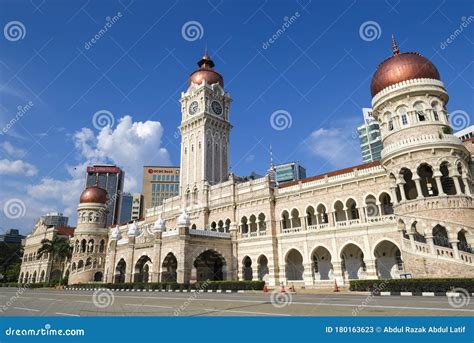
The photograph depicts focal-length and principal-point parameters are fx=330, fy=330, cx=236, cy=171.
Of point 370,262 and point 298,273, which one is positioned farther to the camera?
point 298,273

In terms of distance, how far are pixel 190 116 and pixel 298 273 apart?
2519cm

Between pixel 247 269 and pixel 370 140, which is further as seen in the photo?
pixel 370 140

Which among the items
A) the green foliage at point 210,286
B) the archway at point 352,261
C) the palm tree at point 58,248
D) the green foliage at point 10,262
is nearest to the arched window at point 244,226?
the green foliage at point 210,286

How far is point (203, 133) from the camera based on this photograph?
43188 mm

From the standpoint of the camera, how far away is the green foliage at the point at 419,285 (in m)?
17.4

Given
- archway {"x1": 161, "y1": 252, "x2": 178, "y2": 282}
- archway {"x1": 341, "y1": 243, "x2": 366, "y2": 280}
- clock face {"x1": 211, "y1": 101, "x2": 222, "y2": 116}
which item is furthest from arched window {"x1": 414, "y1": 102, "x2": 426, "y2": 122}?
clock face {"x1": 211, "y1": 101, "x2": 222, "y2": 116}

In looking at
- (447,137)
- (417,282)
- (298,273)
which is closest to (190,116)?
(298,273)

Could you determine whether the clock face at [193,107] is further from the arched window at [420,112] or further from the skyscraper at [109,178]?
the skyscraper at [109,178]

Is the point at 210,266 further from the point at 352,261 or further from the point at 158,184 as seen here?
the point at 158,184

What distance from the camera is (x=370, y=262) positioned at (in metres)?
26.3

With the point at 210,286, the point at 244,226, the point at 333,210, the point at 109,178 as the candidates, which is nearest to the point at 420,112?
the point at 333,210

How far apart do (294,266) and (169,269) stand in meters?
13.2

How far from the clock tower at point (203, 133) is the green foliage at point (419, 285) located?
2439 centimetres

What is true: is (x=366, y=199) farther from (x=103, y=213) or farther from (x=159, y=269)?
A: (x=103, y=213)
